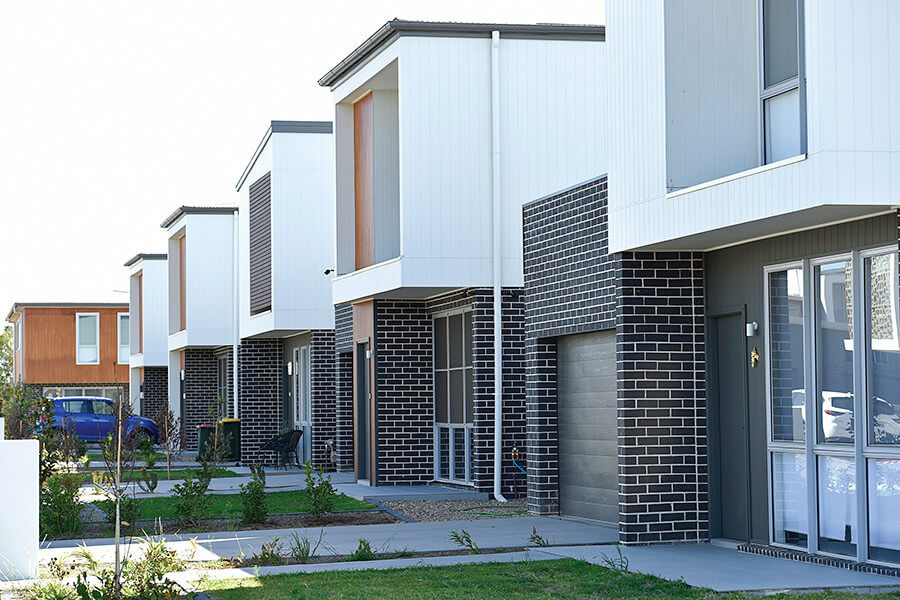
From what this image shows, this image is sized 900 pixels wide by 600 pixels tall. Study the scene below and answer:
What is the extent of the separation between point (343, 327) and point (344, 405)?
5.16 feet

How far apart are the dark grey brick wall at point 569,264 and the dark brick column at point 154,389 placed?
1271 inches

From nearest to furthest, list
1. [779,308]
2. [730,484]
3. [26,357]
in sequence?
[779,308] → [730,484] → [26,357]

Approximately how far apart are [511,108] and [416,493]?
6.28m

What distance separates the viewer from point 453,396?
21000mm

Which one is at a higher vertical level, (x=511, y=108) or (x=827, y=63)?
(x=511, y=108)

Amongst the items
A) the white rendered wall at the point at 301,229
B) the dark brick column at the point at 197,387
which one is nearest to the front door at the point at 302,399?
the white rendered wall at the point at 301,229

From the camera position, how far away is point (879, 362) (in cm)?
A: 1050

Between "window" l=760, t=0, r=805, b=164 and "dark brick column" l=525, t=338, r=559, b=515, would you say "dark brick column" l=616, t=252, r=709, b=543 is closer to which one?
"window" l=760, t=0, r=805, b=164

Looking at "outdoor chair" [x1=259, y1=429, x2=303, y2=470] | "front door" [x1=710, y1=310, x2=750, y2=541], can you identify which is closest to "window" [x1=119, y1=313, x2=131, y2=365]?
"outdoor chair" [x1=259, y1=429, x2=303, y2=470]

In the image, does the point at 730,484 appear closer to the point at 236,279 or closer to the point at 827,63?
the point at 827,63

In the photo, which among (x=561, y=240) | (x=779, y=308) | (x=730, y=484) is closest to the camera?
(x=779, y=308)

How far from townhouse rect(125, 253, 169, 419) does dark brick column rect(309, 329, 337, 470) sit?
1718cm

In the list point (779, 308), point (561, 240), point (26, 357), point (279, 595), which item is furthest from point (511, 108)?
point (26, 357)

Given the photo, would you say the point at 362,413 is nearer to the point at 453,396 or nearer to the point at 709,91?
the point at 453,396
